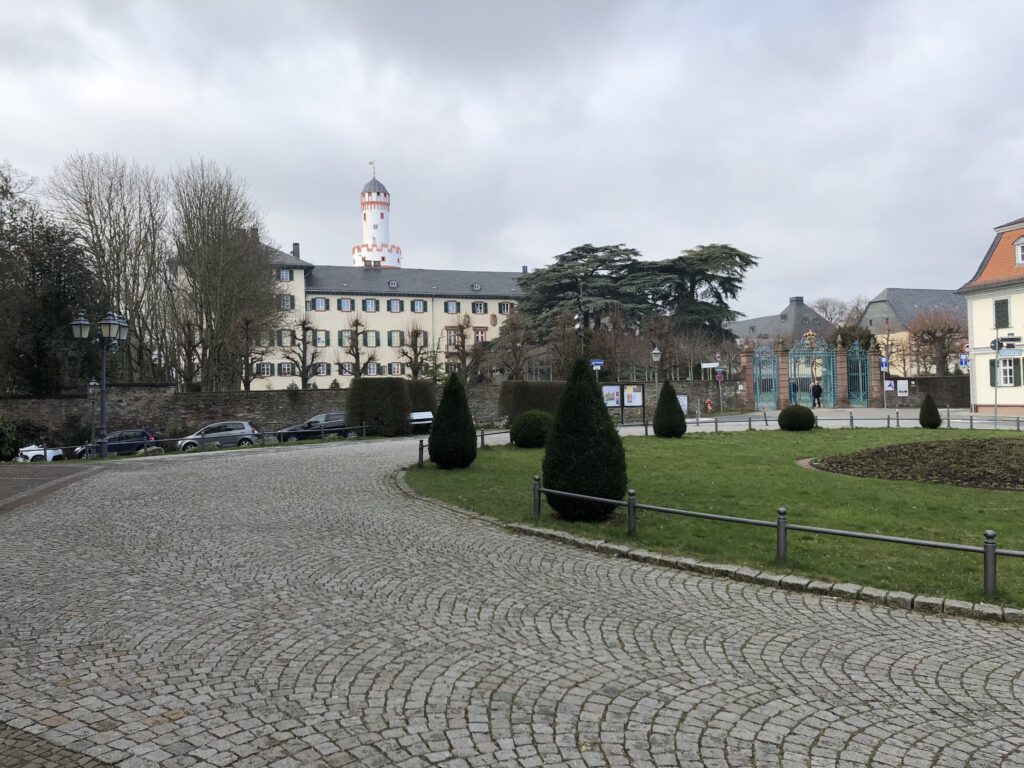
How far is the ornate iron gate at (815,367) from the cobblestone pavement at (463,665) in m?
41.0

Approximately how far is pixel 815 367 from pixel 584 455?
40938 mm

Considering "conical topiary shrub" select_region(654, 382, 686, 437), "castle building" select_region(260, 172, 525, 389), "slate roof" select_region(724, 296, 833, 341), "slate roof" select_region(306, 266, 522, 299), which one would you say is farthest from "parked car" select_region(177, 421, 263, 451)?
"slate roof" select_region(724, 296, 833, 341)

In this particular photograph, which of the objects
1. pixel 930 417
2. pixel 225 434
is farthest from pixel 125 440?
pixel 930 417

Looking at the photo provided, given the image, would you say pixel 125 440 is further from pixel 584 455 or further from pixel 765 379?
pixel 765 379

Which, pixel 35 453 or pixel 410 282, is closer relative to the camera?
pixel 35 453

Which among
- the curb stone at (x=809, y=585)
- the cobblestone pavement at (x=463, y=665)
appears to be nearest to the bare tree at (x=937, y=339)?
the curb stone at (x=809, y=585)

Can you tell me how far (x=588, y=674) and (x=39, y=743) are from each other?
123 inches

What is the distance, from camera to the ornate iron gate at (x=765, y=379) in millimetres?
46875

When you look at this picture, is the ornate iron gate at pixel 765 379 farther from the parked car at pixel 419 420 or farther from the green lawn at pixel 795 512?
the green lawn at pixel 795 512

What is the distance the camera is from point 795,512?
10727 mm

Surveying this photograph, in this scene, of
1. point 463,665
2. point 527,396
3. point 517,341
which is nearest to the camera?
point 463,665

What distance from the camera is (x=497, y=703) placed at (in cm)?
448

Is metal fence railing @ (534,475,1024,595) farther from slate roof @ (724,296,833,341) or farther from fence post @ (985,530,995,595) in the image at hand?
slate roof @ (724,296,833,341)

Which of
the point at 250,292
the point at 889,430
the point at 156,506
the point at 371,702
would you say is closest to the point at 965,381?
the point at 889,430
